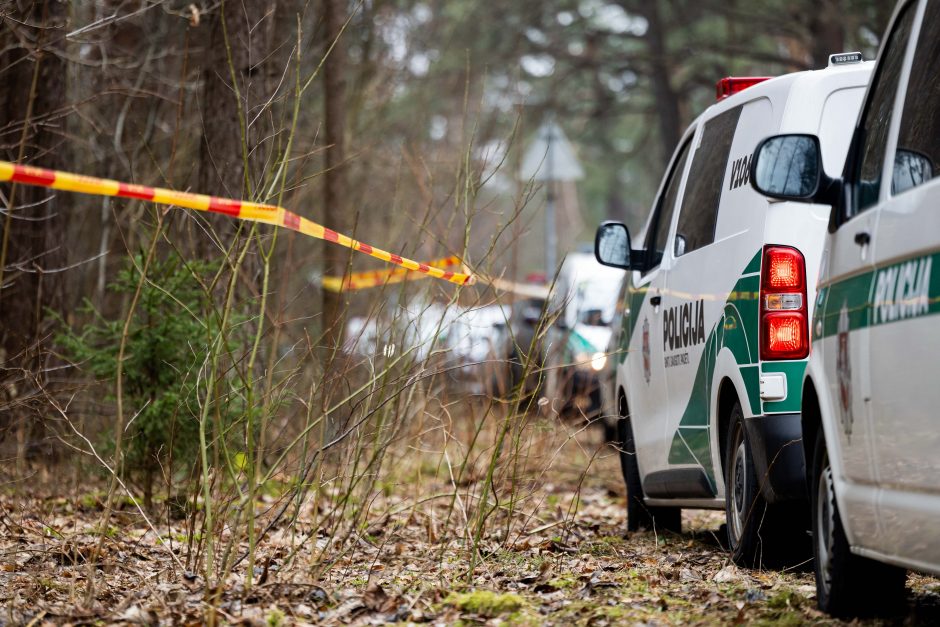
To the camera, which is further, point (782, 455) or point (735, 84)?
point (735, 84)

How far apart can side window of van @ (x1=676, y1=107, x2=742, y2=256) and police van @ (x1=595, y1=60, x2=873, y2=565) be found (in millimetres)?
12

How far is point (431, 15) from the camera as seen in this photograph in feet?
89.0

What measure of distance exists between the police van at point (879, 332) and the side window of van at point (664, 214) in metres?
2.37

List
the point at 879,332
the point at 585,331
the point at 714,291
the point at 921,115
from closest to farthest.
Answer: the point at 879,332 < the point at 921,115 < the point at 714,291 < the point at 585,331

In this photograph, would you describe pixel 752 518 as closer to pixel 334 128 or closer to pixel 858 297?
pixel 858 297

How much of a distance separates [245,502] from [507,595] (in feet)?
3.30

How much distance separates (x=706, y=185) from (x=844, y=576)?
2507 millimetres

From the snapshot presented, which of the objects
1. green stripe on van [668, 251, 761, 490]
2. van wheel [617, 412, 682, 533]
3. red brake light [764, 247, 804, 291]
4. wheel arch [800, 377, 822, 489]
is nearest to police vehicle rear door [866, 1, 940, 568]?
wheel arch [800, 377, 822, 489]

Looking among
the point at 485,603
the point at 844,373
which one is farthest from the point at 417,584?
the point at 844,373

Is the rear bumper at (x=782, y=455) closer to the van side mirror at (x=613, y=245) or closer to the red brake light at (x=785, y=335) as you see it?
the red brake light at (x=785, y=335)

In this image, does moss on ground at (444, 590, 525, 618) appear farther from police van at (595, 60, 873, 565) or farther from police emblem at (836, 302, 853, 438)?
police emblem at (836, 302, 853, 438)

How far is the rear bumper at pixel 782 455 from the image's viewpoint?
5605 mm

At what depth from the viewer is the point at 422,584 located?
5.82 m

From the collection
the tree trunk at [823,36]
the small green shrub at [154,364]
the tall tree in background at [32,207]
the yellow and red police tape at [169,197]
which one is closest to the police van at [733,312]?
the yellow and red police tape at [169,197]
